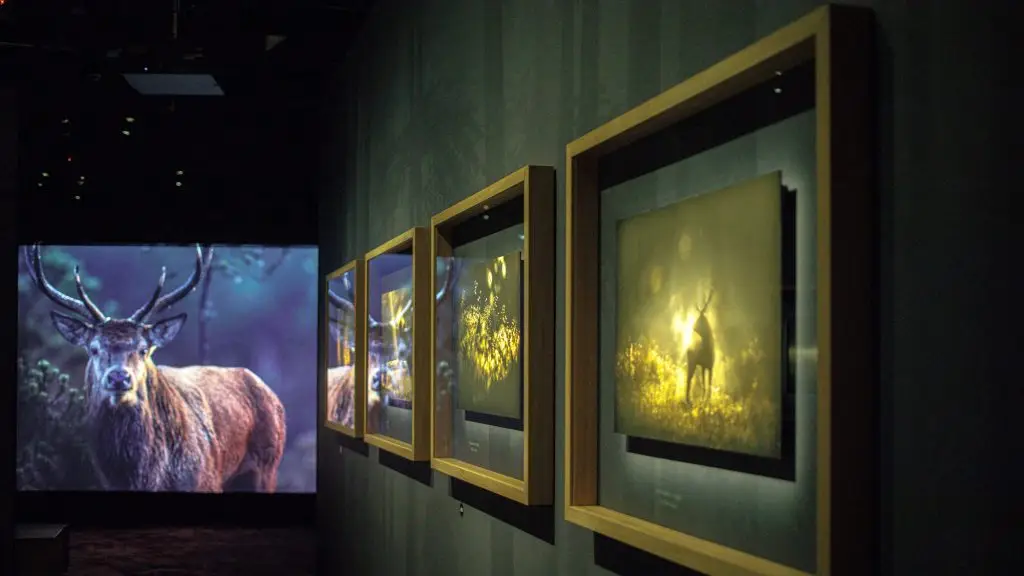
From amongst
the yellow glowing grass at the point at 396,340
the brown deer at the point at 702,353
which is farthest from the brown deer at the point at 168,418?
the brown deer at the point at 702,353

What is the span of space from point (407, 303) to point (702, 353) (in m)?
2.80

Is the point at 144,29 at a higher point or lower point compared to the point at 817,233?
higher

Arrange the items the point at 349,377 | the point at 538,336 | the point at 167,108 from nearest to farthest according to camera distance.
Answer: the point at 538,336 → the point at 349,377 → the point at 167,108

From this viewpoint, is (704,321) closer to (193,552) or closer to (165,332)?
(193,552)

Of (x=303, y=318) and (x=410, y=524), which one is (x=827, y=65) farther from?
(x=303, y=318)

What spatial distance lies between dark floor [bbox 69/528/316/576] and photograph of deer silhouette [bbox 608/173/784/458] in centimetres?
716

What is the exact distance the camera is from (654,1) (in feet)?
7.99

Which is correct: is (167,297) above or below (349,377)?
above

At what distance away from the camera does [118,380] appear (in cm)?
1173

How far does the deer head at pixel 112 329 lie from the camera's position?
1180 centimetres

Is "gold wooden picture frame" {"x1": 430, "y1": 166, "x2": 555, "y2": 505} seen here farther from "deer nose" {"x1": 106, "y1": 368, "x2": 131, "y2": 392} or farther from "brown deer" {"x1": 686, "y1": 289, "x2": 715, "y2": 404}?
"deer nose" {"x1": 106, "y1": 368, "x2": 131, "y2": 392}

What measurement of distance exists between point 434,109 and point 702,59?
2.47m

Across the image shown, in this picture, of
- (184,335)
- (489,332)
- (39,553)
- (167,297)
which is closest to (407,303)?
(489,332)
